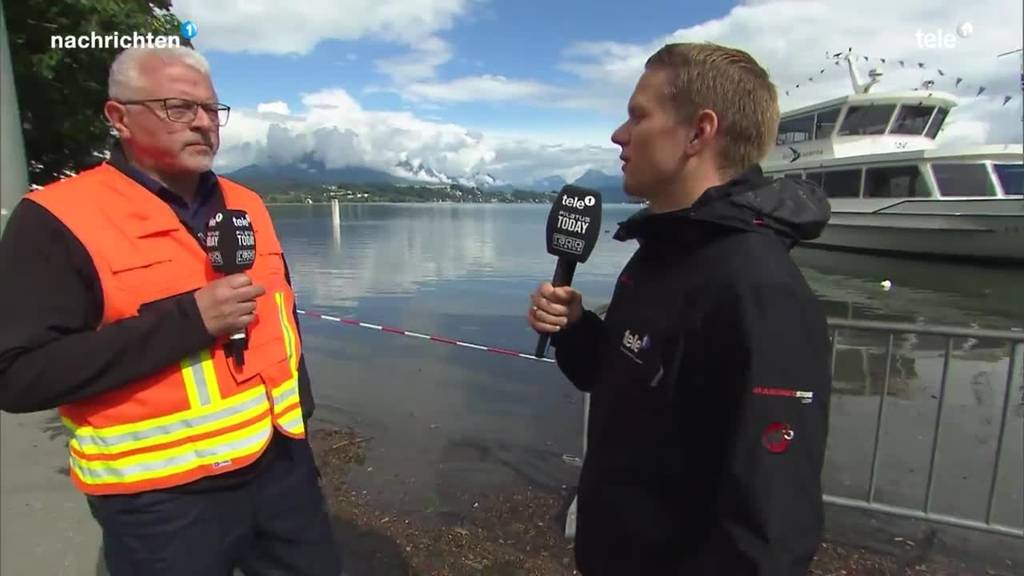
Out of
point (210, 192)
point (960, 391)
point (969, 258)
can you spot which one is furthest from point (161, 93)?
point (969, 258)

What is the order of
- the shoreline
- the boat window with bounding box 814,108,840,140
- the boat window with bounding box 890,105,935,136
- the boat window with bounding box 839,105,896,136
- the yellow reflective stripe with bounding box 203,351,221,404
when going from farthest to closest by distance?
the boat window with bounding box 814,108,840,140 → the boat window with bounding box 839,105,896,136 → the boat window with bounding box 890,105,935,136 → the shoreline → the yellow reflective stripe with bounding box 203,351,221,404

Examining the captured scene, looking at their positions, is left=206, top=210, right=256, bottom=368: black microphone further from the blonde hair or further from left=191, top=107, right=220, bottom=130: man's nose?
the blonde hair

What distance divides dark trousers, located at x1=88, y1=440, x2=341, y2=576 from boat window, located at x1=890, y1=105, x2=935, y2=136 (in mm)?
27745

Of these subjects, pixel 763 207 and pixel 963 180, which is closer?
pixel 763 207

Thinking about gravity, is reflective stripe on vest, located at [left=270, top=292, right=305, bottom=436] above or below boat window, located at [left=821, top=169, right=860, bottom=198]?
below

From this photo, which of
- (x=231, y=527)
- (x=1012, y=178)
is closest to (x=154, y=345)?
(x=231, y=527)

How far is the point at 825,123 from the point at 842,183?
341 centimetres

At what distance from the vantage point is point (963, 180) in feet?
65.2

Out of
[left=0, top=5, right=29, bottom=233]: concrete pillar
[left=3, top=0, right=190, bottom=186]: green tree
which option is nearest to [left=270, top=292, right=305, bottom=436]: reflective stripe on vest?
[left=0, top=5, right=29, bottom=233]: concrete pillar

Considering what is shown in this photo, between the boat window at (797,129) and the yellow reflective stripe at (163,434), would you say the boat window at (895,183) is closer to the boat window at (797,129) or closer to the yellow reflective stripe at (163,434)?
the boat window at (797,129)

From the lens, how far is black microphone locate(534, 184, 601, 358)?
1800 millimetres

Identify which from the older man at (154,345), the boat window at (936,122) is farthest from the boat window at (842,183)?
the older man at (154,345)

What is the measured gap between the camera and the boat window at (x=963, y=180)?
19.6 m

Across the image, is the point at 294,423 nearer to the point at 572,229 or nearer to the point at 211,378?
the point at 211,378
